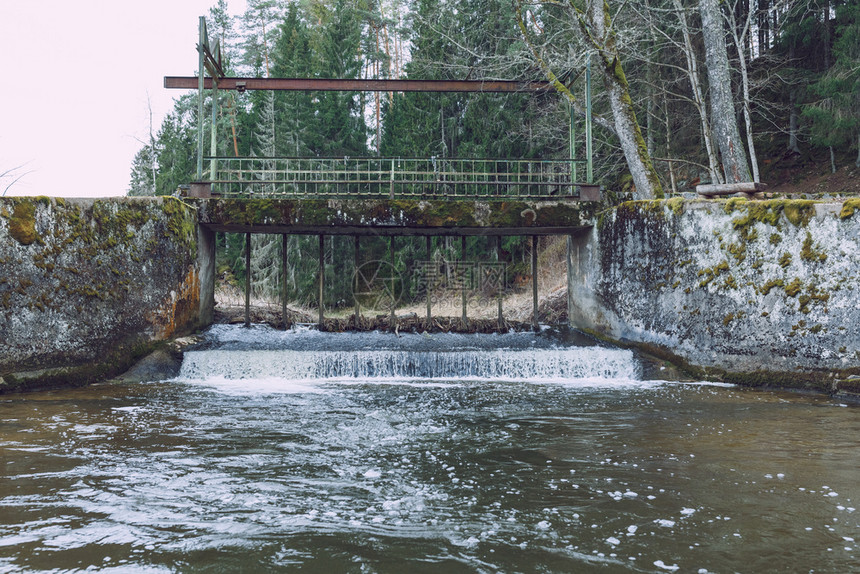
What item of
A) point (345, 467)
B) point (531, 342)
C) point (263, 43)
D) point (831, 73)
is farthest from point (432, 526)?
point (263, 43)

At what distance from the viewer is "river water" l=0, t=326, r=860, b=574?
339 centimetres

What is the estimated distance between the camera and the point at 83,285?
9.45 meters

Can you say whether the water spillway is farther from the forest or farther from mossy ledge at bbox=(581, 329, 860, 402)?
the forest

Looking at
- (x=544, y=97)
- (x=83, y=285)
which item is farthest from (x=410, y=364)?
(x=544, y=97)

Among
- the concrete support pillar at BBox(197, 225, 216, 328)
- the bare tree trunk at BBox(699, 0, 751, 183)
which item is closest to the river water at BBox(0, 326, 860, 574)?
the concrete support pillar at BBox(197, 225, 216, 328)

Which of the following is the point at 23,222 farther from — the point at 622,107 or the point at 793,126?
the point at 793,126

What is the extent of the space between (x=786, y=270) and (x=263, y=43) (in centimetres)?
3611

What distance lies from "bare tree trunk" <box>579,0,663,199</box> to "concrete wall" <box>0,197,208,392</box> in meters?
8.88

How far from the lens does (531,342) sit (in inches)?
493

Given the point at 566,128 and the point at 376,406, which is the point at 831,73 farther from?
the point at 376,406

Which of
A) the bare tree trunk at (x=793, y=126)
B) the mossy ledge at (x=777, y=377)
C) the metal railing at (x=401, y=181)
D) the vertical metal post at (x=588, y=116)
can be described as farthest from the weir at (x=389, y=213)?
the bare tree trunk at (x=793, y=126)

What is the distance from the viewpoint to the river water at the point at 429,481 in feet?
11.1

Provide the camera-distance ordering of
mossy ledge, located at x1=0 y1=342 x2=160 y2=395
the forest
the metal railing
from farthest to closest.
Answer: the forest
the metal railing
mossy ledge, located at x1=0 y1=342 x2=160 y2=395

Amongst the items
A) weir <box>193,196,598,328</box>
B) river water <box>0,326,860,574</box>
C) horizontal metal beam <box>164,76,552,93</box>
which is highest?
horizontal metal beam <box>164,76,552,93</box>
